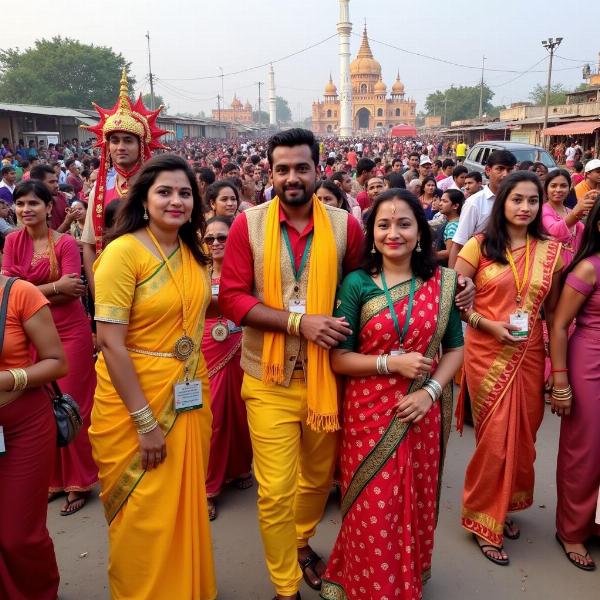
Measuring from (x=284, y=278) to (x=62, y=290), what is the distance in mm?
1403

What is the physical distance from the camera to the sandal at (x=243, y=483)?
11.1 ft

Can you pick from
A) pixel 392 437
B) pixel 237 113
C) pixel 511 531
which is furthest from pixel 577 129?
pixel 237 113

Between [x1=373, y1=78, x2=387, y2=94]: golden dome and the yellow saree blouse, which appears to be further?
[x1=373, y1=78, x2=387, y2=94]: golden dome

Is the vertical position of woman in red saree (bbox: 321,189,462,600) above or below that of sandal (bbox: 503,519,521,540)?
above

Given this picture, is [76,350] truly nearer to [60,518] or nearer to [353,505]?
[60,518]

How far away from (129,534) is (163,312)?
819 mm

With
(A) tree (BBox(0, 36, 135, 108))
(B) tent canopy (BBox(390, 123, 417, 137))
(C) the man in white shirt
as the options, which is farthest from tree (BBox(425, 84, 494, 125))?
(C) the man in white shirt

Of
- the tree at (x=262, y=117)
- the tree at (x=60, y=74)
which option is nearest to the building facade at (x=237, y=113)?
the tree at (x=262, y=117)

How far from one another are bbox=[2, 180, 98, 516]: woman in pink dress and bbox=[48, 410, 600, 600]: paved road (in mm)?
169

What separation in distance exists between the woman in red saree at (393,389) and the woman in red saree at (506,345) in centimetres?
59

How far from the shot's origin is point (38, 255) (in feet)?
10.1

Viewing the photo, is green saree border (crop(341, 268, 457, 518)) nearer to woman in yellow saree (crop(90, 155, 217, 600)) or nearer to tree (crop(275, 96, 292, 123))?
woman in yellow saree (crop(90, 155, 217, 600))

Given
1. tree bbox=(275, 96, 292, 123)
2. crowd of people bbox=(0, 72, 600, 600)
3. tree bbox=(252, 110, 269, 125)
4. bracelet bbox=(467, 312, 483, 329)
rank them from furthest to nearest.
Result: 1. tree bbox=(275, 96, 292, 123)
2. tree bbox=(252, 110, 269, 125)
3. bracelet bbox=(467, 312, 483, 329)
4. crowd of people bbox=(0, 72, 600, 600)

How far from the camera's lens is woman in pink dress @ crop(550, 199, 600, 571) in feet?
8.43
